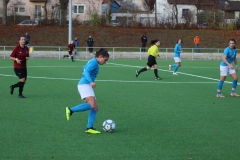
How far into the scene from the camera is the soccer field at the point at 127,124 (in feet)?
28.0

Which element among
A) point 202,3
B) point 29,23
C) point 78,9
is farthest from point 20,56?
point 78,9

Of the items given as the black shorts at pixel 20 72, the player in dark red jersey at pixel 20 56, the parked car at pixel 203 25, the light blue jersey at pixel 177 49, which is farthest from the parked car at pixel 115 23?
the player in dark red jersey at pixel 20 56

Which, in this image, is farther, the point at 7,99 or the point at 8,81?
the point at 8,81

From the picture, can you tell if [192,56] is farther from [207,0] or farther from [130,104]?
[207,0]

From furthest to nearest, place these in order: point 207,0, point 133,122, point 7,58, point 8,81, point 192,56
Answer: point 207,0
point 192,56
point 7,58
point 8,81
point 133,122

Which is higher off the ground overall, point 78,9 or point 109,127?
point 78,9

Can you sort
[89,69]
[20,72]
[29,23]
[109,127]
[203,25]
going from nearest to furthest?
[89,69]
[109,127]
[20,72]
[203,25]
[29,23]

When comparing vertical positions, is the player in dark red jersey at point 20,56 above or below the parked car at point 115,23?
below

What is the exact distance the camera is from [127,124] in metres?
11.3

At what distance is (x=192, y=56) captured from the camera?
43.2 m

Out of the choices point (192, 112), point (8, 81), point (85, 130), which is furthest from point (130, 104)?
point (8, 81)

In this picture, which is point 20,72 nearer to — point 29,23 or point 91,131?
point 91,131

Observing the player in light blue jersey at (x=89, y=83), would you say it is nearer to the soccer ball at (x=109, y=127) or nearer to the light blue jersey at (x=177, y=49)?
the soccer ball at (x=109, y=127)

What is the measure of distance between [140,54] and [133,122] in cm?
3159
